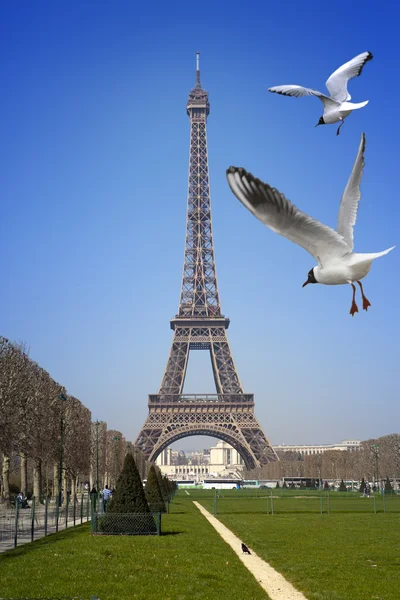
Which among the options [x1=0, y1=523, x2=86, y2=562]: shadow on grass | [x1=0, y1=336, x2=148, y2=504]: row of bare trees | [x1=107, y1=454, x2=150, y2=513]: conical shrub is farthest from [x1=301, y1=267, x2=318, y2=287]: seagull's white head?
[x1=0, y1=336, x2=148, y2=504]: row of bare trees

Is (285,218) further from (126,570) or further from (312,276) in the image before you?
(126,570)

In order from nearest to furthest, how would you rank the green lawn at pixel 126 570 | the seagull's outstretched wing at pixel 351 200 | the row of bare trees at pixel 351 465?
the seagull's outstretched wing at pixel 351 200, the green lawn at pixel 126 570, the row of bare trees at pixel 351 465

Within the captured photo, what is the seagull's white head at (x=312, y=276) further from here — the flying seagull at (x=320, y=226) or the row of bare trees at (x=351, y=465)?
the row of bare trees at (x=351, y=465)

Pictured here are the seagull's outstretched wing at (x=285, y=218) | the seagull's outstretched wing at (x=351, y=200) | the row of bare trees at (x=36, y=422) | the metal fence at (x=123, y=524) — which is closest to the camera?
the seagull's outstretched wing at (x=285, y=218)

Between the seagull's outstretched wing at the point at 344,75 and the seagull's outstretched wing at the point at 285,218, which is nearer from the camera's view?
the seagull's outstretched wing at the point at 285,218

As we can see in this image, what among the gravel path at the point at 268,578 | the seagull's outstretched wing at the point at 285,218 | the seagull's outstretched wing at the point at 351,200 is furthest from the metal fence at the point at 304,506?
the seagull's outstretched wing at the point at 285,218

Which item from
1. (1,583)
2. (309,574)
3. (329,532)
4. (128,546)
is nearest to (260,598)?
(309,574)

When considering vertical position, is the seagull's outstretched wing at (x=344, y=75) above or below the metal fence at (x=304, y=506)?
above

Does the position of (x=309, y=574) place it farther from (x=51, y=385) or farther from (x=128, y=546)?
(x=51, y=385)
